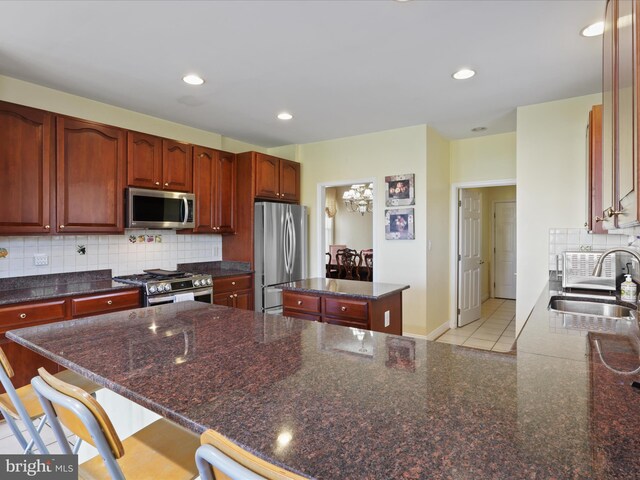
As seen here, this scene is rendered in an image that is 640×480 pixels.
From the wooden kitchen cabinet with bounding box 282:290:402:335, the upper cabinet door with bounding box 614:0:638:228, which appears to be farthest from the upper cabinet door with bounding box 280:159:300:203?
the upper cabinet door with bounding box 614:0:638:228

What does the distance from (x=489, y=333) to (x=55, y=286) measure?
191 inches

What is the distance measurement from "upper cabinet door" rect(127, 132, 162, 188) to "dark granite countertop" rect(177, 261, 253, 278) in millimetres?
1088

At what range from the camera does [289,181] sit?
5.04 meters

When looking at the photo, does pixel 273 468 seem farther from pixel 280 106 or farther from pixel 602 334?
pixel 280 106

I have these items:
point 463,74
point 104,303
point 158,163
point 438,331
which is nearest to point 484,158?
point 463,74

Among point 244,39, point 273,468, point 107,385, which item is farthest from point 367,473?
point 244,39

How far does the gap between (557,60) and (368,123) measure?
1.95m

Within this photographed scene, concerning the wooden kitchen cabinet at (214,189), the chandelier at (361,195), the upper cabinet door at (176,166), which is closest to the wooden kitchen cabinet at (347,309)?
the wooden kitchen cabinet at (214,189)

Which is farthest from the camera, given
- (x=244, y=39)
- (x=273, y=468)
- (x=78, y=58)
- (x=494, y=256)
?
(x=494, y=256)

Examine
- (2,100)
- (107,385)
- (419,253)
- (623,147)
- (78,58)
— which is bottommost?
(107,385)

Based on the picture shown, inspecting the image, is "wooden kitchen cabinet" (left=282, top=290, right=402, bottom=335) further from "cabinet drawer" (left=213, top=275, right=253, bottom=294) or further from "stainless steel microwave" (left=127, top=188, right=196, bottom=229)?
"stainless steel microwave" (left=127, top=188, right=196, bottom=229)

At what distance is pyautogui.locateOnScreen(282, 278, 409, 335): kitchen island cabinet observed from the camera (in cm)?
265

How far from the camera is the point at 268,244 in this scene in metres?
4.52

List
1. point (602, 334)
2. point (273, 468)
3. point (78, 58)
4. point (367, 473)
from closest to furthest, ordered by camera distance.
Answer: point (273, 468), point (367, 473), point (602, 334), point (78, 58)
